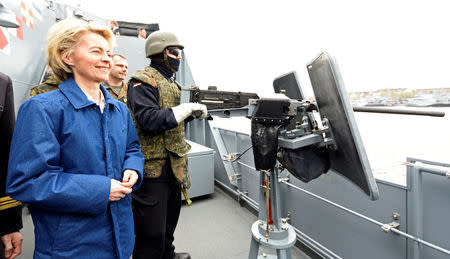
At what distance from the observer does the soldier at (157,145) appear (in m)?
1.21

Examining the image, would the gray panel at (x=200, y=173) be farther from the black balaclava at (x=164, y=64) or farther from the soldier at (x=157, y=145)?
the black balaclava at (x=164, y=64)

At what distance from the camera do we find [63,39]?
2.43 feet

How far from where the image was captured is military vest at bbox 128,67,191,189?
1.26m

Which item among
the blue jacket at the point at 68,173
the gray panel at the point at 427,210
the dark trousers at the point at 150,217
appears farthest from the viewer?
the dark trousers at the point at 150,217

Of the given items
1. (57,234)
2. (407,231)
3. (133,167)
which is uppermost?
(133,167)

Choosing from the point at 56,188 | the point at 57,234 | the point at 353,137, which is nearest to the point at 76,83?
the point at 56,188

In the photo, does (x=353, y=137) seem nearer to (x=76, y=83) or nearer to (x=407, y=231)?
(x=407, y=231)

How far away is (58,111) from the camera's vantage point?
699 mm

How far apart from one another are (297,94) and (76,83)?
1.06 m

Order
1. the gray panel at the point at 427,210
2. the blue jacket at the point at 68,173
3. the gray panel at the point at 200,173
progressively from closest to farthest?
1. the blue jacket at the point at 68,173
2. the gray panel at the point at 427,210
3. the gray panel at the point at 200,173

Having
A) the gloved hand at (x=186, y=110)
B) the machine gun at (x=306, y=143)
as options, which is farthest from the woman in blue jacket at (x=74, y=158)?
the machine gun at (x=306, y=143)

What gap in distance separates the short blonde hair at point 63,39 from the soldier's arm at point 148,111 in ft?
1.34

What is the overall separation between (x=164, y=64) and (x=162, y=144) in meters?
0.48

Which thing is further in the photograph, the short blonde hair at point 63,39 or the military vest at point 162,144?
the military vest at point 162,144
